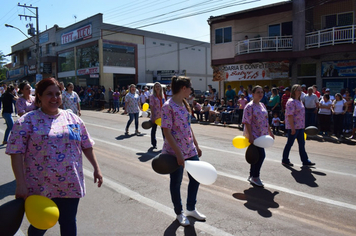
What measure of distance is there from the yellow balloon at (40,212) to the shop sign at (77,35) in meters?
32.8

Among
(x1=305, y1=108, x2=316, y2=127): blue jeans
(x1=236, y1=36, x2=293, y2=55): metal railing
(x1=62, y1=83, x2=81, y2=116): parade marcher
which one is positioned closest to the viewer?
(x1=62, y1=83, x2=81, y2=116): parade marcher

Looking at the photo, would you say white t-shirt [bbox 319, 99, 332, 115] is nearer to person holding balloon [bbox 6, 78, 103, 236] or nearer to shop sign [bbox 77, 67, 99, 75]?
person holding balloon [bbox 6, 78, 103, 236]

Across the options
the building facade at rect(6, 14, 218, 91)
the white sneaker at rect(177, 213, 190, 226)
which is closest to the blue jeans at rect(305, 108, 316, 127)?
the white sneaker at rect(177, 213, 190, 226)

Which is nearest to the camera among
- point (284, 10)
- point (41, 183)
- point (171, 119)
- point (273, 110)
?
point (41, 183)

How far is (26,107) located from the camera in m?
7.53

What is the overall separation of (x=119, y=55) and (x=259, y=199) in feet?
99.9

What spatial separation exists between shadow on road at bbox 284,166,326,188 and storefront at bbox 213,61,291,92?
14212 millimetres

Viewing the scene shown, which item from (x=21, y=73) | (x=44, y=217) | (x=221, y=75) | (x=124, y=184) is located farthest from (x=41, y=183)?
(x=21, y=73)

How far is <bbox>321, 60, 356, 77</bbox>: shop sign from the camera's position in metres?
17.1

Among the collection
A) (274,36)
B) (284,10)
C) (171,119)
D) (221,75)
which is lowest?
Answer: (171,119)

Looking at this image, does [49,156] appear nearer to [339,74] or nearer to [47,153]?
[47,153]

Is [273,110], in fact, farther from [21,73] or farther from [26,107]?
[21,73]

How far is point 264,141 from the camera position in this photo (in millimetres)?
5266

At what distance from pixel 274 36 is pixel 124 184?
55.8 feet
